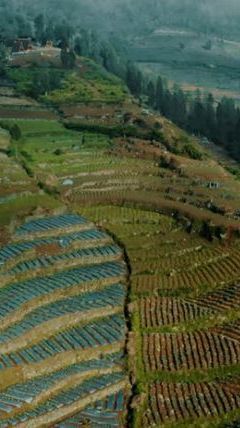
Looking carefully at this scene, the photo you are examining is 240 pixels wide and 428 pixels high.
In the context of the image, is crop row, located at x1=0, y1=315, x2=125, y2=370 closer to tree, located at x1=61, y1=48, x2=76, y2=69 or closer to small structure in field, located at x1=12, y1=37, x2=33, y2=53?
tree, located at x1=61, y1=48, x2=76, y2=69

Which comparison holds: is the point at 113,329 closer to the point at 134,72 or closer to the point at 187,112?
the point at 187,112

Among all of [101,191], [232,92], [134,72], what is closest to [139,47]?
[232,92]

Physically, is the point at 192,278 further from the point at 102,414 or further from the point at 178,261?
the point at 102,414

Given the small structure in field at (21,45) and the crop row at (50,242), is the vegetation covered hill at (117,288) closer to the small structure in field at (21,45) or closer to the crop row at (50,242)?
the crop row at (50,242)

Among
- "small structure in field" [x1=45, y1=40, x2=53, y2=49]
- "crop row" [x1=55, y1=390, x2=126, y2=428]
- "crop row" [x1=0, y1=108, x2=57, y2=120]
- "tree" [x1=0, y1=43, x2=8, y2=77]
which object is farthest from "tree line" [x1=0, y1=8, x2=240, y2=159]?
"crop row" [x1=55, y1=390, x2=126, y2=428]

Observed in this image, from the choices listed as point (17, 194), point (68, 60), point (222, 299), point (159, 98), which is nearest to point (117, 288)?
point (222, 299)

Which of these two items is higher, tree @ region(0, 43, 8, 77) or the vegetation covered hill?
the vegetation covered hill
